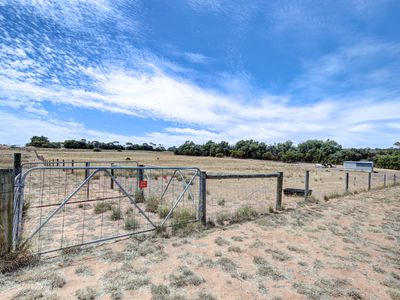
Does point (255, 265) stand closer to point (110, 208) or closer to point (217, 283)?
point (217, 283)

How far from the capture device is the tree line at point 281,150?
312 feet

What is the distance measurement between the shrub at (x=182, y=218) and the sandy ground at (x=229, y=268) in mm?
513

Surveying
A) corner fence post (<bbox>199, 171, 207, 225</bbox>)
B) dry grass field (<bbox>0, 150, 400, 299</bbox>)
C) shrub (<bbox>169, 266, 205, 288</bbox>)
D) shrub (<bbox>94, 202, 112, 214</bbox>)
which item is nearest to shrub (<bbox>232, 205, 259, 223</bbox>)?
dry grass field (<bbox>0, 150, 400, 299</bbox>)

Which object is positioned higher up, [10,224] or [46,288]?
[10,224]

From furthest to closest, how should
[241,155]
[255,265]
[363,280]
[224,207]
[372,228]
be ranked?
[241,155] → [224,207] → [372,228] → [255,265] → [363,280]

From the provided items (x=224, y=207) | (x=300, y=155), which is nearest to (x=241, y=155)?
(x=300, y=155)

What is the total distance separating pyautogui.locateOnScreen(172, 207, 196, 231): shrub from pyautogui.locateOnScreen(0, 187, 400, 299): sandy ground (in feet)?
1.68

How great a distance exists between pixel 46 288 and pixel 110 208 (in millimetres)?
4844

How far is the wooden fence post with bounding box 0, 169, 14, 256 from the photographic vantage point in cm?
395

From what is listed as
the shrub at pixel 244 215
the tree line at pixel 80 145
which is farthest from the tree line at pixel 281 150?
the shrub at pixel 244 215

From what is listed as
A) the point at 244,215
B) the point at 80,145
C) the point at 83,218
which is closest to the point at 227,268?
the point at 244,215

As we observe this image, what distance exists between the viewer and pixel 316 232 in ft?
21.1

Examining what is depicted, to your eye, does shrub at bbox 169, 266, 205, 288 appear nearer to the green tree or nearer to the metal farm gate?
the metal farm gate

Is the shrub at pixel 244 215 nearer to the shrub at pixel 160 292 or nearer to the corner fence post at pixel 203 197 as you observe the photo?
the corner fence post at pixel 203 197
